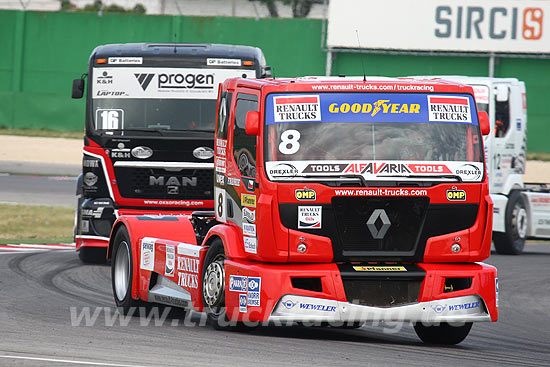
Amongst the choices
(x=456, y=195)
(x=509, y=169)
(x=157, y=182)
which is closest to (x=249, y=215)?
(x=456, y=195)

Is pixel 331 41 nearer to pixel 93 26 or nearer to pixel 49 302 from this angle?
pixel 93 26

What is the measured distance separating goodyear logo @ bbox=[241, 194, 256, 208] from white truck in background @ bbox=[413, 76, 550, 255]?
943 centimetres

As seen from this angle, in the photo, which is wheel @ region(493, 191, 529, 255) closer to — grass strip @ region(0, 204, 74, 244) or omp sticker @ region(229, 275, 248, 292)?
grass strip @ region(0, 204, 74, 244)

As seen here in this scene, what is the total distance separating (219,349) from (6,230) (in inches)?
509

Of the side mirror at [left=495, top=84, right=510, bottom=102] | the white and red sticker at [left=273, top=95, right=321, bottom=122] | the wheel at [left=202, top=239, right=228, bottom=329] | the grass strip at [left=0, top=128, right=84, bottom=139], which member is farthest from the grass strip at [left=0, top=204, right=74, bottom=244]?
the grass strip at [left=0, top=128, right=84, bottom=139]

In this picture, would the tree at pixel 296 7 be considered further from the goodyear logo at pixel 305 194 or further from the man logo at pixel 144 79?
the goodyear logo at pixel 305 194

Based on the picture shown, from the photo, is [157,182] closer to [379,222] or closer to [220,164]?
[220,164]

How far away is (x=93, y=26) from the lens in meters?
40.4

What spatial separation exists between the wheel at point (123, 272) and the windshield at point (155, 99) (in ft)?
12.1

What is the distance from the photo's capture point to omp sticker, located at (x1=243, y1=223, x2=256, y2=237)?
360 inches

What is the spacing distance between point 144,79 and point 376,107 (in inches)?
262

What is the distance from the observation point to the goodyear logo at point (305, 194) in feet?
29.5

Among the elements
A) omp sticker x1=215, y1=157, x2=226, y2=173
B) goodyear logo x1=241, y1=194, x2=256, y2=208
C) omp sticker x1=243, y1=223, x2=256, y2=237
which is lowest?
omp sticker x1=243, y1=223, x2=256, y2=237

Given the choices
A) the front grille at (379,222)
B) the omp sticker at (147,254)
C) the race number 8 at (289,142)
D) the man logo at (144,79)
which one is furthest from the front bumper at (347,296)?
the man logo at (144,79)
